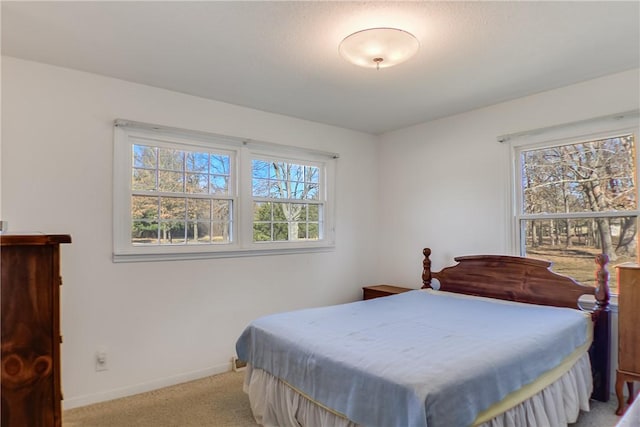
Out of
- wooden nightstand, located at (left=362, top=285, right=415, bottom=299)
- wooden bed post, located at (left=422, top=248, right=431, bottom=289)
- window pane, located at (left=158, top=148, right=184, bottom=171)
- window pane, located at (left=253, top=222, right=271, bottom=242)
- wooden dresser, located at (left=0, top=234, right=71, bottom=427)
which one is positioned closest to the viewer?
wooden dresser, located at (left=0, top=234, right=71, bottom=427)

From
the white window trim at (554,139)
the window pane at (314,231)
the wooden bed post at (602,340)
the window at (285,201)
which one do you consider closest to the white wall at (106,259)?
the window at (285,201)

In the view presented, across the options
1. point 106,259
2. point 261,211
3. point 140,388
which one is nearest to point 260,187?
point 261,211

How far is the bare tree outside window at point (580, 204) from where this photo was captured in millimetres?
→ 2750

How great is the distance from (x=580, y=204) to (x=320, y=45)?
242 cm

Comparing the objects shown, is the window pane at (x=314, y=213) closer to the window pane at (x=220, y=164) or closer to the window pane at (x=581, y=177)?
the window pane at (x=220, y=164)

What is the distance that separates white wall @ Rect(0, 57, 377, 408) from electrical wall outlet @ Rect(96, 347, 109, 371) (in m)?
0.03

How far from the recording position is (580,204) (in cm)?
298

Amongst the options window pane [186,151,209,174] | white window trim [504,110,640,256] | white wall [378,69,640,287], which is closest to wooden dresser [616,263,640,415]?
white window trim [504,110,640,256]

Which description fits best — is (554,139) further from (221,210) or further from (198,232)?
(198,232)

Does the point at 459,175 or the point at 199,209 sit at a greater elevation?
the point at 459,175

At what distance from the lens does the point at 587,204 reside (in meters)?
2.94

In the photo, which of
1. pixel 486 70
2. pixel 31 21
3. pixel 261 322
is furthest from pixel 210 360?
pixel 486 70

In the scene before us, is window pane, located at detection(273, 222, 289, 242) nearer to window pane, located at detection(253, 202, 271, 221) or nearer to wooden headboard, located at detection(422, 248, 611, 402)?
window pane, located at detection(253, 202, 271, 221)

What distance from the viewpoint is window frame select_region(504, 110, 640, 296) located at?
8.80 feet
